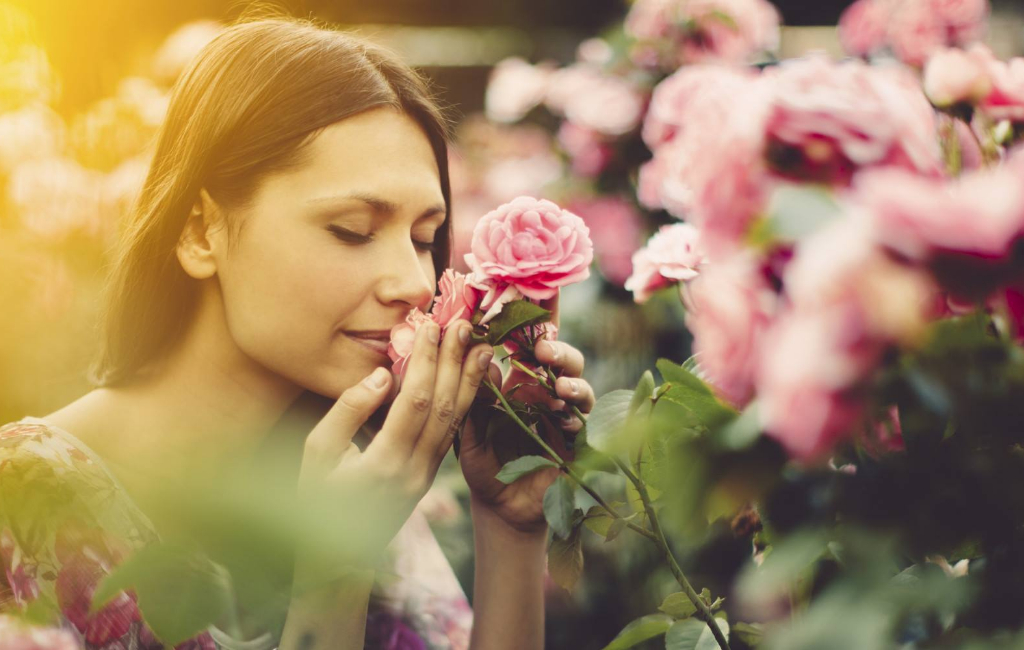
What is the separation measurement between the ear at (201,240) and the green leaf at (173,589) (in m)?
0.68

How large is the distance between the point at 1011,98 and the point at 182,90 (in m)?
1.16

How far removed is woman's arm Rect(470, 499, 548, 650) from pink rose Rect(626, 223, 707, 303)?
1.73 feet

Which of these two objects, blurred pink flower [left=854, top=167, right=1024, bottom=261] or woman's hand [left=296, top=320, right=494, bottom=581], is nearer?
blurred pink flower [left=854, top=167, right=1024, bottom=261]

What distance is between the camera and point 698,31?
2.03 metres

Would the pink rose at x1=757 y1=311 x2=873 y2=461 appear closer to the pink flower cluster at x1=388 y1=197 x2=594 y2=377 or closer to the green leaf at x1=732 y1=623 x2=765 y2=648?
the pink flower cluster at x1=388 y1=197 x2=594 y2=377

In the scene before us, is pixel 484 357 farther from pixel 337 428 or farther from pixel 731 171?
pixel 731 171

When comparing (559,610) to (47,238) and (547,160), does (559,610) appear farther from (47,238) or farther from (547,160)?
(47,238)

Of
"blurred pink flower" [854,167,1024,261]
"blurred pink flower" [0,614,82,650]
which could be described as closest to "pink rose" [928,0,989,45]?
"blurred pink flower" [854,167,1024,261]

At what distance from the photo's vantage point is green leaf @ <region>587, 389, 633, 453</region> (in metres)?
0.78

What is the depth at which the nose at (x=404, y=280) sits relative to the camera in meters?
1.16

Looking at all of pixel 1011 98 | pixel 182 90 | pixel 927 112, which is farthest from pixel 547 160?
pixel 927 112

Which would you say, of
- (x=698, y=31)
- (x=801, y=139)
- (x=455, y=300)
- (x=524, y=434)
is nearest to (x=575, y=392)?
(x=524, y=434)

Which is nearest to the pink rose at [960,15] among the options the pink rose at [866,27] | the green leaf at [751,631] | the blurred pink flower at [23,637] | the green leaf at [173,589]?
the pink rose at [866,27]

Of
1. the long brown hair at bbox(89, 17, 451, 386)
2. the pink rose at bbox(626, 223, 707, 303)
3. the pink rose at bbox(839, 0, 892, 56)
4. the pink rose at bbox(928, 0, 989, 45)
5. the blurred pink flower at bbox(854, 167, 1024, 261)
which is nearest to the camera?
the blurred pink flower at bbox(854, 167, 1024, 261)
